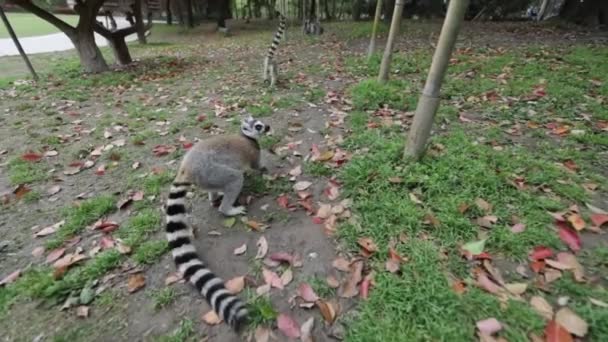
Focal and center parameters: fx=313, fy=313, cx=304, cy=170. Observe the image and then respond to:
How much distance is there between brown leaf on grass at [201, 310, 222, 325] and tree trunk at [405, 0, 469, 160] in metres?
2.52

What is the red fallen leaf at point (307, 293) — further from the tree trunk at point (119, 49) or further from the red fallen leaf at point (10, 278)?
the tree trunk at point (119, 49)

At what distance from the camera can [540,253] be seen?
239cm

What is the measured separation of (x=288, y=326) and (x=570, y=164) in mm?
3502

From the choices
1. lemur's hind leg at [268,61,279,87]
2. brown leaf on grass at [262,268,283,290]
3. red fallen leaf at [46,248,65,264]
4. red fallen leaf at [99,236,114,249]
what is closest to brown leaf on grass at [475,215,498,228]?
brown leaf on grass at [262,268,283,290]

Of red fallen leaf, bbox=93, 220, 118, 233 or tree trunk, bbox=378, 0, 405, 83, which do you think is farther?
tree trunk, bbox=378, 0, 405, 83

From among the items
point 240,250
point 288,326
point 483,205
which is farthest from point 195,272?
point 483,205

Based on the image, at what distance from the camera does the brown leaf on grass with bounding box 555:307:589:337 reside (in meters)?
1.85

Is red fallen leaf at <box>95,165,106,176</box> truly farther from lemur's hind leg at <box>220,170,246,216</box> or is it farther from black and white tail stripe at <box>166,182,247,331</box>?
lemur's hind leg at <box>220,170,246,216</box>

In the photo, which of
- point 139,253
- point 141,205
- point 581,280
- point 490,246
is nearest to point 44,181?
point 141,205

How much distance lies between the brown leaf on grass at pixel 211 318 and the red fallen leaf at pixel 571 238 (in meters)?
2.72

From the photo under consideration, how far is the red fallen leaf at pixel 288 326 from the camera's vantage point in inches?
80.9

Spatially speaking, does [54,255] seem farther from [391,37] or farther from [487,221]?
[391,37]

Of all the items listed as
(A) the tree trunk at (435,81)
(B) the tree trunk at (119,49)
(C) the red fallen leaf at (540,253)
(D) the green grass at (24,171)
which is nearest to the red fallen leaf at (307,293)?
(C) the red fallen leaf at (540,253)

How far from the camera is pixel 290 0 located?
2327 cm
